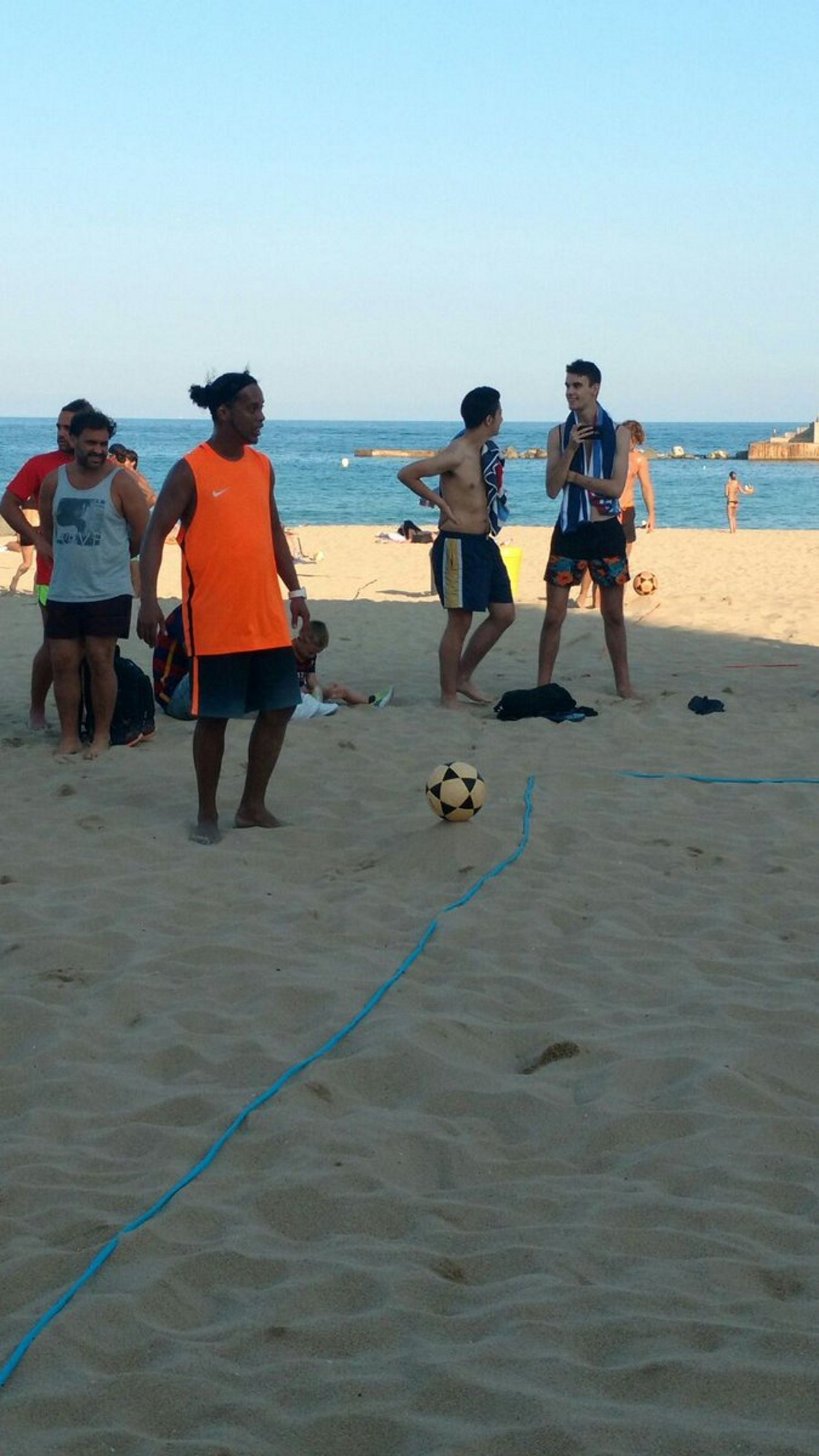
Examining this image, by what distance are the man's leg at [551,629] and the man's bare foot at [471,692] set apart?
0.36 meters

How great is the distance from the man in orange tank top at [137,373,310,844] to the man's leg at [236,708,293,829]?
0.08 m

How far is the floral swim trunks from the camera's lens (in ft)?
26.5

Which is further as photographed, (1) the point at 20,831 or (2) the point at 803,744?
(2) the point at 803,744

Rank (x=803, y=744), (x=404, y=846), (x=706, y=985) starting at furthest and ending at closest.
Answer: (x=803, y=744) → (x=404, y=846) → (x=706, y=985)

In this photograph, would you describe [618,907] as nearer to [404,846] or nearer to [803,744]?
[404,846]

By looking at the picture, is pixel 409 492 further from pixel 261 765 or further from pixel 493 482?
pixel 261 765

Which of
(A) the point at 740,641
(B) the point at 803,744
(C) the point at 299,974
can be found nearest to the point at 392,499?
(A) the point at 740,641

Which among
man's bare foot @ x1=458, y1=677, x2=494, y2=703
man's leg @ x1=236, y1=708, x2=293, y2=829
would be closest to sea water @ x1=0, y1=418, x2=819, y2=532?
man's bare foot @ x1=458, y1=677, x2=494, y2=703

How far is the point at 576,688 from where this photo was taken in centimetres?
905

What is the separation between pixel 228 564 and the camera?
5.40 meters

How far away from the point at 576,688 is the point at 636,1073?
5585 millimetres

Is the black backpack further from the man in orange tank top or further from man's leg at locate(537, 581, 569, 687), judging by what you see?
man's leg at locate(537, 581, 569, 687)

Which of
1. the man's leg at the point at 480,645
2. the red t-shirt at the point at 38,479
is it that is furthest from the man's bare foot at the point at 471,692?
the red t-shirt at the point at 38,479

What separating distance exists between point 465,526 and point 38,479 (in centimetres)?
229
